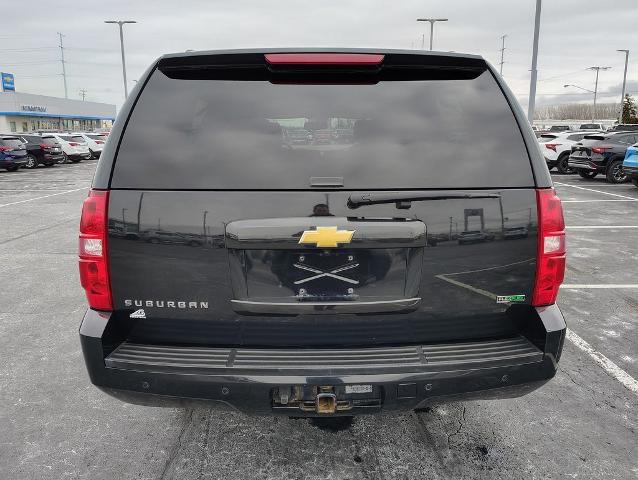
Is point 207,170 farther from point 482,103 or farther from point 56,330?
point 56,330

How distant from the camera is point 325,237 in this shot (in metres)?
2.08

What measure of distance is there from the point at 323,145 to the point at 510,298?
3.60ft

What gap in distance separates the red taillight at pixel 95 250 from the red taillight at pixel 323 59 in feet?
3.12

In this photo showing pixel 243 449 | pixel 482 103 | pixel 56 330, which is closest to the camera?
pixel 482 103

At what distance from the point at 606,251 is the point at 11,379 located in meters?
7.71

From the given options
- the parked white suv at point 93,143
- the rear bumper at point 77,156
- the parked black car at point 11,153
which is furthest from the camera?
the parked white suv at point 93,143

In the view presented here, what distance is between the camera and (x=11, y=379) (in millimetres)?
3723

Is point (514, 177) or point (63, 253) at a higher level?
point (514, 177)

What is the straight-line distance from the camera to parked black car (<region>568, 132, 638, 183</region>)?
1694 cm

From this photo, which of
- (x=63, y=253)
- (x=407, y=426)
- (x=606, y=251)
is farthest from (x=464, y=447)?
(x=63, y=253)

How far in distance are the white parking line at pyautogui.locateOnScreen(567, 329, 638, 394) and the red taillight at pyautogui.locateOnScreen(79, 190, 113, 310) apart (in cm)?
346

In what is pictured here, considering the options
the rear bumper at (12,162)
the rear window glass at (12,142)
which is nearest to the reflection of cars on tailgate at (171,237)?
the rear bumper at (12,162)

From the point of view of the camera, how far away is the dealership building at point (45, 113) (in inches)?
2498

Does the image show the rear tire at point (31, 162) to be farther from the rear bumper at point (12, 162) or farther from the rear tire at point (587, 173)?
the rear tire at point (587, 173)
